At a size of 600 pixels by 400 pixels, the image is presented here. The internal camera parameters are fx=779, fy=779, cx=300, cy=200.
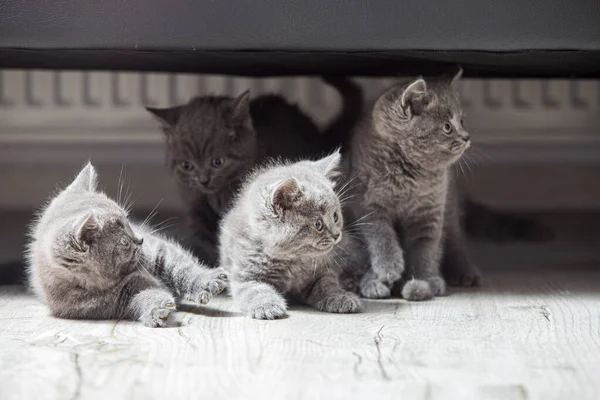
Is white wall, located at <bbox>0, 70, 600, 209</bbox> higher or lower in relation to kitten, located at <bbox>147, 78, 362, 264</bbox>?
lower

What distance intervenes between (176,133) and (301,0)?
2.23ft

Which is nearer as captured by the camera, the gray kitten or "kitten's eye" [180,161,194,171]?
the gray kitten

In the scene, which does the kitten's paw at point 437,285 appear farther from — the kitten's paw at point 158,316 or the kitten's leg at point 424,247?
the kitten's paw at point 158,316

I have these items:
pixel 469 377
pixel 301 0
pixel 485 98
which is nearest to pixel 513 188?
pixel 485 98

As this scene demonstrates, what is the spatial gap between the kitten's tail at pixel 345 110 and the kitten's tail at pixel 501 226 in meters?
0.50

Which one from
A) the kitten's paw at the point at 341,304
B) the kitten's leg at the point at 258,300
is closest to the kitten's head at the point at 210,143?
the kitten's leg at the point at 258,300

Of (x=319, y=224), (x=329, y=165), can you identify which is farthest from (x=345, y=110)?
(x=319, y=224)

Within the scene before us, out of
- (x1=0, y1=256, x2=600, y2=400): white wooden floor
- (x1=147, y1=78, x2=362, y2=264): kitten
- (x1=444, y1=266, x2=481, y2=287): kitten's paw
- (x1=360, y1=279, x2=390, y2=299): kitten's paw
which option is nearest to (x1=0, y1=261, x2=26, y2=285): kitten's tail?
(x1=0, y1=256, x2=600, y2=400): white wooden floor

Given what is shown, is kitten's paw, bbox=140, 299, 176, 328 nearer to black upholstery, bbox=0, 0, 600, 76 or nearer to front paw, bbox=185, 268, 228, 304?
→ front paw, bbox=185, 268, 228, 304

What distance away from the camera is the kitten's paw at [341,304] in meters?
1.81

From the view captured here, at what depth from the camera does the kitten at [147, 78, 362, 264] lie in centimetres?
226

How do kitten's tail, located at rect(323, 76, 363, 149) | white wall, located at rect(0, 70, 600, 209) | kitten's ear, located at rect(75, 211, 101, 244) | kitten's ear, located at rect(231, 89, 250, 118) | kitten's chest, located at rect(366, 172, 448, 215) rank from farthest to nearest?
white wall, located at rect(0, 70, 600, 209) < kitten's tail, located at rect(323, 76, 363, 149) < kitten's ear, located at rect(231, 89, 250, 118) < kitten's chest, located at rect(366, 172, 448, 215) < kitten's ear, located at rect(75, 211, 101, 244)

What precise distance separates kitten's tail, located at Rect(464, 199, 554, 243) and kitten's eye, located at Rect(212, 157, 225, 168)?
867 mm

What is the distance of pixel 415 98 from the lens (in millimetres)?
2000
